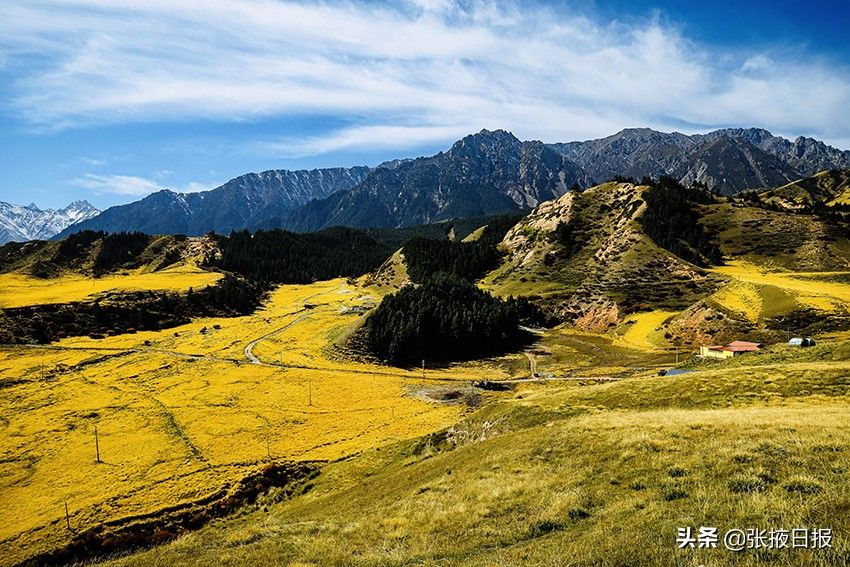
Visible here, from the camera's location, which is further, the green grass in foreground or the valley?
the valley

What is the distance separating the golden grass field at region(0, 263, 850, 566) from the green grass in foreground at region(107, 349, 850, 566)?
130 millimetres

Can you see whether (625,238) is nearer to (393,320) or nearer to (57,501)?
(393,320)

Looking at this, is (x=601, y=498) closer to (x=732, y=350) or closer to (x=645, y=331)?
(x=732, y=350)

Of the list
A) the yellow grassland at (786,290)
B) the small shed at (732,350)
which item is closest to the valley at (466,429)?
the yellow grassland at (786,290)

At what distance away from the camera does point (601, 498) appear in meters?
20.0

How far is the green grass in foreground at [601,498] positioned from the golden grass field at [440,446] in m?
0.13

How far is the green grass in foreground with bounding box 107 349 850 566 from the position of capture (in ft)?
45.8

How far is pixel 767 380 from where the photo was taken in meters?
45.2

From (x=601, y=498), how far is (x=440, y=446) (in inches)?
1356

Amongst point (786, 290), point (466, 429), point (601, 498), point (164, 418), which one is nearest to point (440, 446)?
point (466, 429)

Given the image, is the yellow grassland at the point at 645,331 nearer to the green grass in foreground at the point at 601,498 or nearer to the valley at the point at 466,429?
the valley at the point at 466,429

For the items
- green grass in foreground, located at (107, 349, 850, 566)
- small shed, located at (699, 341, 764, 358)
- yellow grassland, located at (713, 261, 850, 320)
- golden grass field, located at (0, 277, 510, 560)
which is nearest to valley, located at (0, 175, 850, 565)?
green grass in foreground, located at (107, 349, 850, 566)

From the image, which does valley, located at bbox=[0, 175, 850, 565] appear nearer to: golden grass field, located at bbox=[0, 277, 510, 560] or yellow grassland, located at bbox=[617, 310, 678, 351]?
golden grass field, located at bbox=[0, 277, 510, 560]

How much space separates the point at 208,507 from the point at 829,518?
49744 mm
